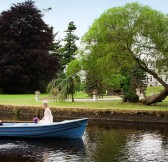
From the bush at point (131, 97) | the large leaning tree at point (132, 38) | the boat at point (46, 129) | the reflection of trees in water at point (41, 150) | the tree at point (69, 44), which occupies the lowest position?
the reflection of trees in water at point (41, 150)

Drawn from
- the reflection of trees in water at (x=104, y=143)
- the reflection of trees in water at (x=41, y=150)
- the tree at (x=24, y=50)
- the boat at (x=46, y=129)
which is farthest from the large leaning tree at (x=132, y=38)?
the tree at (x=24, y=50)

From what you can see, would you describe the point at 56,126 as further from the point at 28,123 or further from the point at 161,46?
the point at 161,46

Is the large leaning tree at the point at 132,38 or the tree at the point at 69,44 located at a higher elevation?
the tree at the point at 69,44

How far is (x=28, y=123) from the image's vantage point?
23.2m

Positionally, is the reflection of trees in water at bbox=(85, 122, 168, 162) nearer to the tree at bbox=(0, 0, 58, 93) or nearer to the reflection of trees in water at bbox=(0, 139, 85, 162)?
the reflection of trees in water at bbox=(0, 139, 85, 162)

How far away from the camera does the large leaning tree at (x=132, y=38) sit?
35094 millimetres

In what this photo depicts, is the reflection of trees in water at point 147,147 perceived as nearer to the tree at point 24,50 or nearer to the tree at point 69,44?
the tree at point 24,50

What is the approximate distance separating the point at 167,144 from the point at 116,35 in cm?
1588

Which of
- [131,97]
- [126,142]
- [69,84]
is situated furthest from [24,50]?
[126,142]

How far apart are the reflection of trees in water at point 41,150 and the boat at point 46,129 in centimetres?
35

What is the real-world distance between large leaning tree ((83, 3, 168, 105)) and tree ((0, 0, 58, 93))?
2285cm

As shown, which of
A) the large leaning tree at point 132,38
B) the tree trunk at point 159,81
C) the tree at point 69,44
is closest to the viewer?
the large leaning tree at point 132,38

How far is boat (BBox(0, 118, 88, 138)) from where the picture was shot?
72.2ft

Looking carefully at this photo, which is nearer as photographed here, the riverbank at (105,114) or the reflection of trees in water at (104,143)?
the reflection of trees in water at (104,143)
